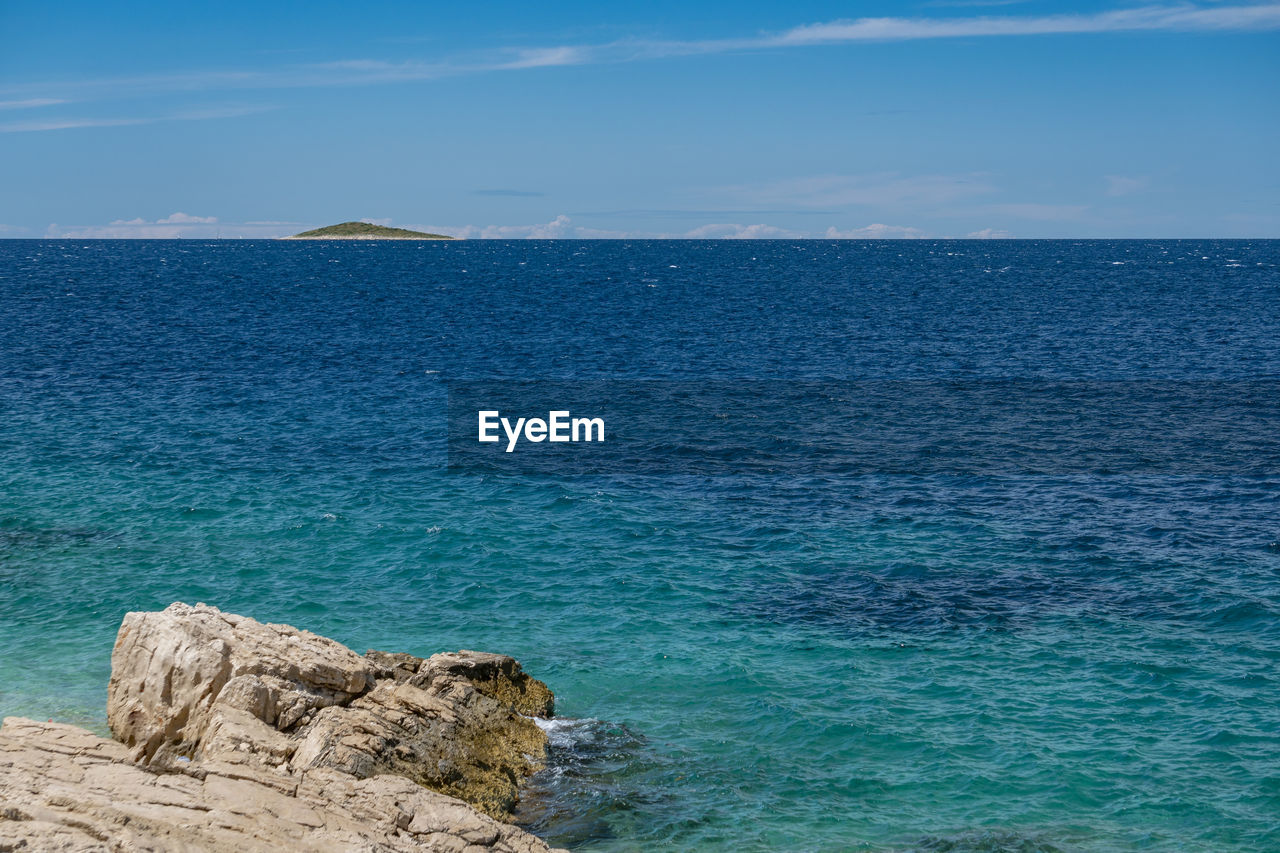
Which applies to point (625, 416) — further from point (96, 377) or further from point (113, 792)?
point (113, 792)

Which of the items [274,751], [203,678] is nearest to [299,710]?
[274,751]

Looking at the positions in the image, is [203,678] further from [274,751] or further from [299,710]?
[274,751]

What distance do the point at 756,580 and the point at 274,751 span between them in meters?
20.0

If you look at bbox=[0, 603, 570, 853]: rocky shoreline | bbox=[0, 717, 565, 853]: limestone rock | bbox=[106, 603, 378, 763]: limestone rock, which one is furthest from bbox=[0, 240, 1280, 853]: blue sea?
bbox=[106, 603, 378, 763]: limestone rock

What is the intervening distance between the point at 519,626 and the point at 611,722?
22.8 feet

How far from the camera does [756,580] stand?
35.3 metres

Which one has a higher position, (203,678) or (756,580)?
(203,678)

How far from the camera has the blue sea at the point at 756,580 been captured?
73.0ft

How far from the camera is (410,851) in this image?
16.3 m

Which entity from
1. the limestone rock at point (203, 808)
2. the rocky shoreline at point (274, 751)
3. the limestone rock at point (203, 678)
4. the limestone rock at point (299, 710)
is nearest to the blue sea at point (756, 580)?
the limestone rock at point (299, 710)

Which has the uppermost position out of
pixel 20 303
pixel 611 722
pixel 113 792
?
pixel 20 303

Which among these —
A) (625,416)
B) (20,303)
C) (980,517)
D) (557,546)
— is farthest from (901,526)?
(20,303)

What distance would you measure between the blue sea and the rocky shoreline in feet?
6.50

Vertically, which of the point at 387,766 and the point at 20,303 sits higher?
the point at 20,303
